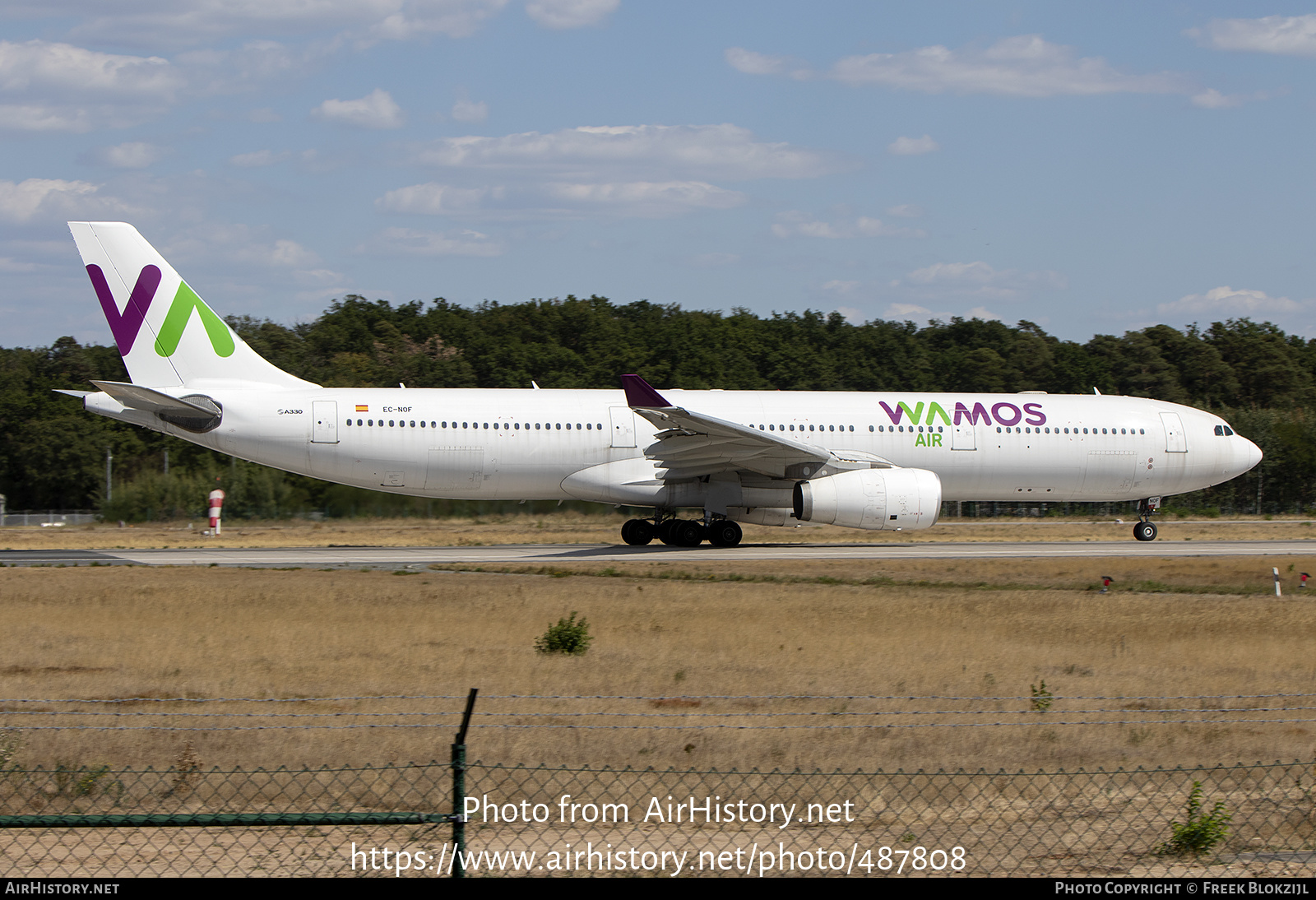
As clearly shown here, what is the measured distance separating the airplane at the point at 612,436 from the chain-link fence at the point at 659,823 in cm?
1508

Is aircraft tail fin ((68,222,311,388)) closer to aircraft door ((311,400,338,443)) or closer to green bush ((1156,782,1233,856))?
aircraft door ((311,400,338,443))

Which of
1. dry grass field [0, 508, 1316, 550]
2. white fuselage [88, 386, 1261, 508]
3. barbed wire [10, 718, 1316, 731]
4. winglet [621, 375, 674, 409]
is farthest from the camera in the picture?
dry grass field [0, 508, 1316, 550]

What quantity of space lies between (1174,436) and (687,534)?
12298mm

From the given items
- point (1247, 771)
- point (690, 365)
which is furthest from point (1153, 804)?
point (690, 365)

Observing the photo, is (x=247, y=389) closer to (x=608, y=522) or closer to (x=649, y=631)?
(x=608, y=522)

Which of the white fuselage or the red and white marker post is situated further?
the red and white marker post

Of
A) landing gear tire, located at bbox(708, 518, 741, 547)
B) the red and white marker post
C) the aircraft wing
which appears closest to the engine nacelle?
the aircraft wing

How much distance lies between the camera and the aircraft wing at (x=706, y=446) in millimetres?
22500

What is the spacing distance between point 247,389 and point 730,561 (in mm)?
10598

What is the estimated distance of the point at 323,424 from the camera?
951 inches

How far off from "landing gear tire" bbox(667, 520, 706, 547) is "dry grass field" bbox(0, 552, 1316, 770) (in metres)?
5.01

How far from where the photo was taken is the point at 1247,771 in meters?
7.89

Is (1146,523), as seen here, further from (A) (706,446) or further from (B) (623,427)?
(B) (623,427)

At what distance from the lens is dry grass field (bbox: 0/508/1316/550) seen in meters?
27.8
